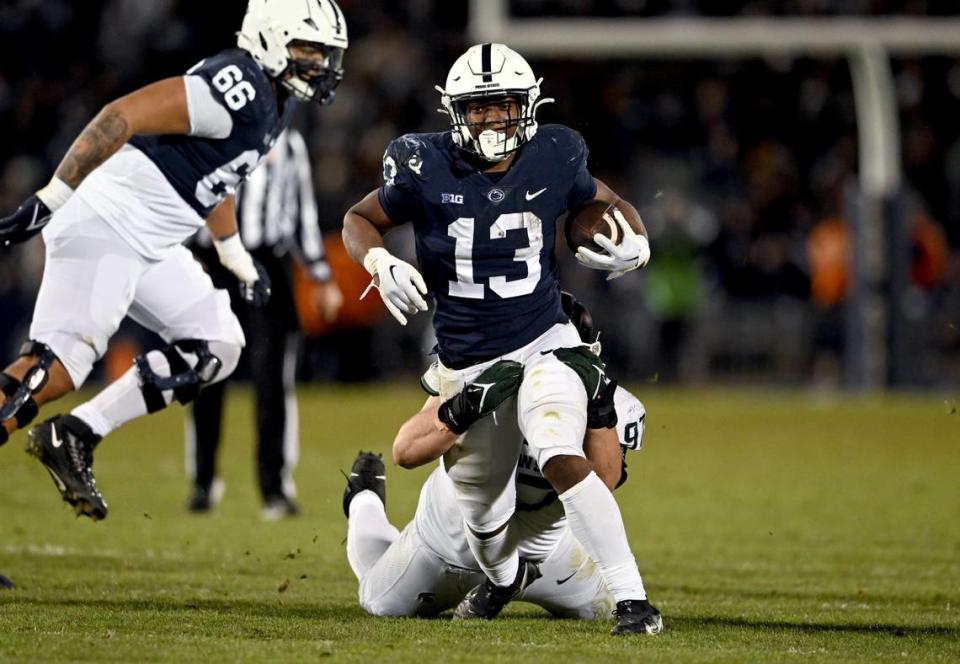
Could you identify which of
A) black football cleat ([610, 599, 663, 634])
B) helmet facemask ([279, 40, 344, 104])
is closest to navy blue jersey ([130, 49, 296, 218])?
helmet facemask ([279, 40, 344, 104])

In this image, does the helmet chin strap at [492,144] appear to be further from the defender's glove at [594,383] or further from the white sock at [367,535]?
the white sock at [367,535]

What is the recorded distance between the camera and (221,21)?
54.5 feet

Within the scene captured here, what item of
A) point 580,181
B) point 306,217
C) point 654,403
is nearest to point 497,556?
point 580,181

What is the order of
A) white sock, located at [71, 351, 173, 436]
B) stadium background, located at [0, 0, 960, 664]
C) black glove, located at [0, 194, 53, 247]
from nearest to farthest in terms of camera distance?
stadium background, located at [0, 0, 960, 664], black glove, located at [0, 194, 53, 247], white sock, located at [71, 351, 173, 436]

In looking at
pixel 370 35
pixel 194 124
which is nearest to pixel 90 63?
pixel 370 35

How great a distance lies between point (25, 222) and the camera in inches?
207

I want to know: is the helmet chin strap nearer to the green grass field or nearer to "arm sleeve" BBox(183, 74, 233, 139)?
"arm sleeve" BBox(183, 74, 233, 139)

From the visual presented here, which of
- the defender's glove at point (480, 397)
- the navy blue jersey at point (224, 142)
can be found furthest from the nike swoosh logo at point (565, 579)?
the navy blue jersey at point (224, 142)

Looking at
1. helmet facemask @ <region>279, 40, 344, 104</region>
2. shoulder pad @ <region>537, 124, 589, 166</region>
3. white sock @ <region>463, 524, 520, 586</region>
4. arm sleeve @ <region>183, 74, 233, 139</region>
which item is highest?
helmet facemask @ <region>279, 40, 344, 104</region>

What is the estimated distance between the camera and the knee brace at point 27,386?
5.48m

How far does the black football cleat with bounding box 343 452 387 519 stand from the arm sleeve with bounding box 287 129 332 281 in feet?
8.50

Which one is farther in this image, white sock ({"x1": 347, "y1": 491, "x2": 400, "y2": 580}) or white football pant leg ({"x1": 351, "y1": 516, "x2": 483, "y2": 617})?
white sock ({"x1": 347, "y1": 491, "x2": 400, "y2": 580})

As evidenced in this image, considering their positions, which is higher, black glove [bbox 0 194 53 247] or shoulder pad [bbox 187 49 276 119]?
shoulder pad [bbox 187 49 276 119]

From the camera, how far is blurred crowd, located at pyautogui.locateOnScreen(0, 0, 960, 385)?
1514cm
